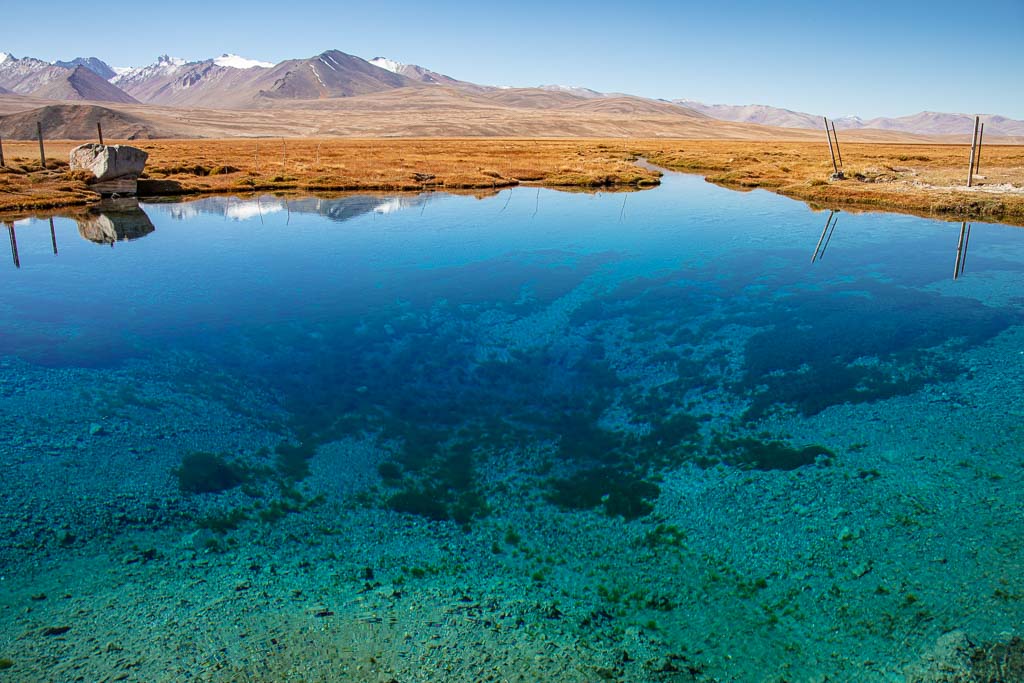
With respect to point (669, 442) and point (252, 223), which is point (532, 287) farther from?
point (252, 223)

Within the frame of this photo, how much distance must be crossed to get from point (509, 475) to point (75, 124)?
139 metres

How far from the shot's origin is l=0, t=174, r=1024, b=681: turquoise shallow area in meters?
6.18

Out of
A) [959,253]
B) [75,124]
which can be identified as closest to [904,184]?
[959,253]

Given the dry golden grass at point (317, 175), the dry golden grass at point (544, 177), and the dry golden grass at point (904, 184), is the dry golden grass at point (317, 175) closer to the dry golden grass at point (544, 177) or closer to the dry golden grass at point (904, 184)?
the dry golden grass at point (544, 177)

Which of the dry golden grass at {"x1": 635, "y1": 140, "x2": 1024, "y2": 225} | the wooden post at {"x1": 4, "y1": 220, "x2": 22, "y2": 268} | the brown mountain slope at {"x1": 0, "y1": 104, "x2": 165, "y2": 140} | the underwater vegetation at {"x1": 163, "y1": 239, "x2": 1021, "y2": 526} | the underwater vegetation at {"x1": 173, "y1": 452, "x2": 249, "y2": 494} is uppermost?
the brown mountain slope at {"x1": 0, "y1": 104, "x2": 165, "y2": 140}

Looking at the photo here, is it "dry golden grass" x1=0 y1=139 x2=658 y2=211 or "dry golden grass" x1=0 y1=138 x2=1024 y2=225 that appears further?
"dry golden grass" x1=0 y1=139 x2=658 y2=211

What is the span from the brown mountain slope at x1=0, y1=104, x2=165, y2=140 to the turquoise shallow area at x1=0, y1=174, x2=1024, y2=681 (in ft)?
365

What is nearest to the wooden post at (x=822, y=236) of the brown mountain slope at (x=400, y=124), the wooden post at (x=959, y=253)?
the wooden post at (x=959, y=253)

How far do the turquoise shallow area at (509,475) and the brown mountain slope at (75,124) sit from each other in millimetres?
111241

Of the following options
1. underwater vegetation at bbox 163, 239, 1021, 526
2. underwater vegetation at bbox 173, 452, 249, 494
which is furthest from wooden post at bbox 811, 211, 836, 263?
underwater vegetation at bbox 173, 452, 249, 494

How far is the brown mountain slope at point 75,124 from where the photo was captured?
4262 inches

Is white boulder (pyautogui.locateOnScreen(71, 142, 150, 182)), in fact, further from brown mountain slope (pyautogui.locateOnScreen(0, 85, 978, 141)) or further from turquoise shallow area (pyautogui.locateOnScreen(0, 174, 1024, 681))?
brown mountain slope (pyautogui.locateOnScreen(0, 85, 978, 141))

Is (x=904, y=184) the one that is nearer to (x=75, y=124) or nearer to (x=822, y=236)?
(x=822, y=236)

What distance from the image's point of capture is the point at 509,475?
920cm
